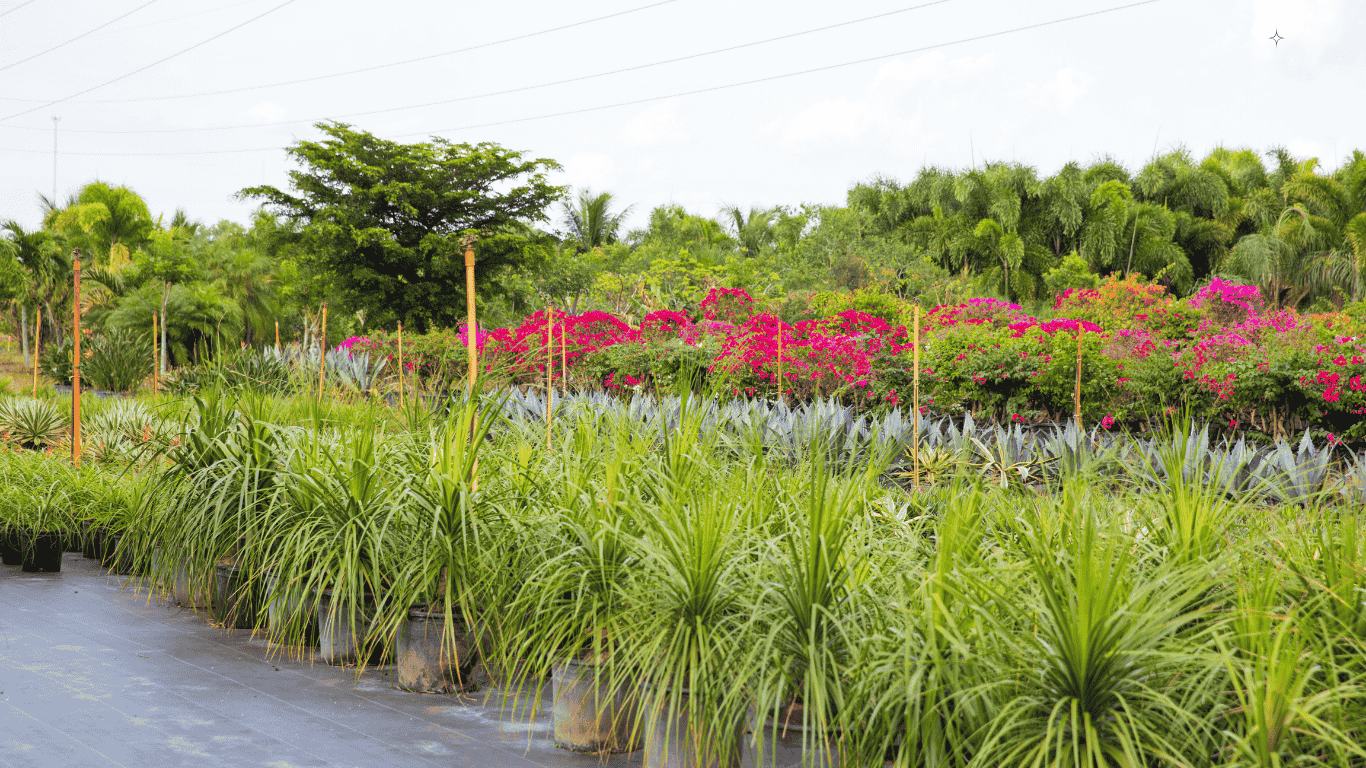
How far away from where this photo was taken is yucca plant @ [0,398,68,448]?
30.9 feet

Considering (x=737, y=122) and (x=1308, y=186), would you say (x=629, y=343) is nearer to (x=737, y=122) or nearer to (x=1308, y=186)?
(x=737, y=122)

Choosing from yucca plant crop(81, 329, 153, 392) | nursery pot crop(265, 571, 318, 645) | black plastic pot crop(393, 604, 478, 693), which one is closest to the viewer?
black plastic pot crop(393, 604, 478, 693)

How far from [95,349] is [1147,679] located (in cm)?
Result: 1835

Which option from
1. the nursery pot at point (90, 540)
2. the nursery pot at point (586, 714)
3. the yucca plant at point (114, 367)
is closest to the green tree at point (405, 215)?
the yucca plant at point (114, 367)

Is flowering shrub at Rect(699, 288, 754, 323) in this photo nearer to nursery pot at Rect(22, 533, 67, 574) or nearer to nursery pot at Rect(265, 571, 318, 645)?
nursery pot at Rect(22, 533, 67, 574)

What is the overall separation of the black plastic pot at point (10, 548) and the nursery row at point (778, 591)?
2002mm

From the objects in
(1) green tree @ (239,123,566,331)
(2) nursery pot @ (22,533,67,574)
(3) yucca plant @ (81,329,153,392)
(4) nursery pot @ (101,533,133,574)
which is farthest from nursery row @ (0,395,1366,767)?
(1) green tree @ (239,123,566,331)

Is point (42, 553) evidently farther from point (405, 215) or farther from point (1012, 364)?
point (405, 215)

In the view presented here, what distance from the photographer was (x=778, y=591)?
8.34ft

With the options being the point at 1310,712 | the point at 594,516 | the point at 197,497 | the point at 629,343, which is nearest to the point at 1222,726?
the point at 1310,712

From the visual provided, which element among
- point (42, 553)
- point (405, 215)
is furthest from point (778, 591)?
point (405, 215)

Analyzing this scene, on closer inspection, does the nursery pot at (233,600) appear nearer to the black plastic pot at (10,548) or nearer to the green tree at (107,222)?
the black plastic pot at (10,548)

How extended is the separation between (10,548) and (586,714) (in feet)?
15.4

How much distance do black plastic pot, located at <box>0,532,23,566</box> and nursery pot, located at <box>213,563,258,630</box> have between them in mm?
2261
